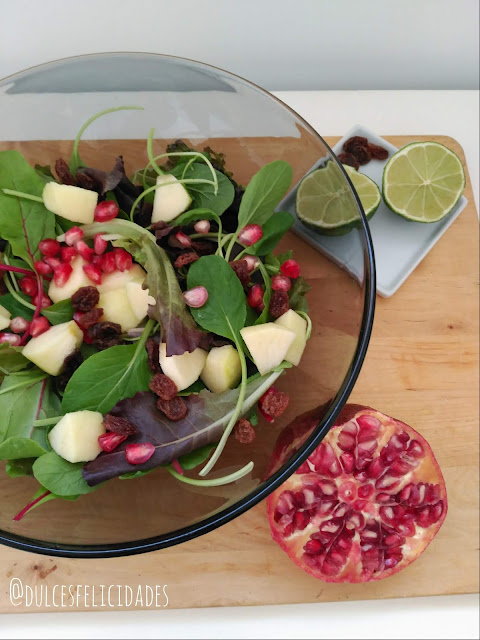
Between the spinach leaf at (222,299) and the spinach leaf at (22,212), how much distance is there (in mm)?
322

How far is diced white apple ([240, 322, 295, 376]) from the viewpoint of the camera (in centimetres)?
102

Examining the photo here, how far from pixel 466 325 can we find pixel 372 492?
44 centimetres

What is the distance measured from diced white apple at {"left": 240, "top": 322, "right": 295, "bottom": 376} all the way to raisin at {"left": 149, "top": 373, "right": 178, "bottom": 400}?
15 centimetres

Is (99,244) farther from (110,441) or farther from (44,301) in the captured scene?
(110,441)

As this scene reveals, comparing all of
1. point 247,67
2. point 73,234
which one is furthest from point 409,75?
point 73,234

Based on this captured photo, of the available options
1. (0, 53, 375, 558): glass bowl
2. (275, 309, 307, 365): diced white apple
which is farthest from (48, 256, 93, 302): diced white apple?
(275, 309, 307, 365): diced white apple

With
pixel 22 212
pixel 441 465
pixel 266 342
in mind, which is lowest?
pixel 441 465

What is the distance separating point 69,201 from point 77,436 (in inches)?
17.3

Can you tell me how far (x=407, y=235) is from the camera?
4.46ft

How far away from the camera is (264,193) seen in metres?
1.15

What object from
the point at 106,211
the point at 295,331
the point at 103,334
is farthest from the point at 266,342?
the point at 106,211

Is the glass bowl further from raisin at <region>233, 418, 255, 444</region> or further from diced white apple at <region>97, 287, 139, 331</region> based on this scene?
diced white apple at <region>97, 287, 139, 331</region>

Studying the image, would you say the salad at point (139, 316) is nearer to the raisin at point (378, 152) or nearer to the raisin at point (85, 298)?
the raisin at point (85, 298)

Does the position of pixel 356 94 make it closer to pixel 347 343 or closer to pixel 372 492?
pixel 347 343
